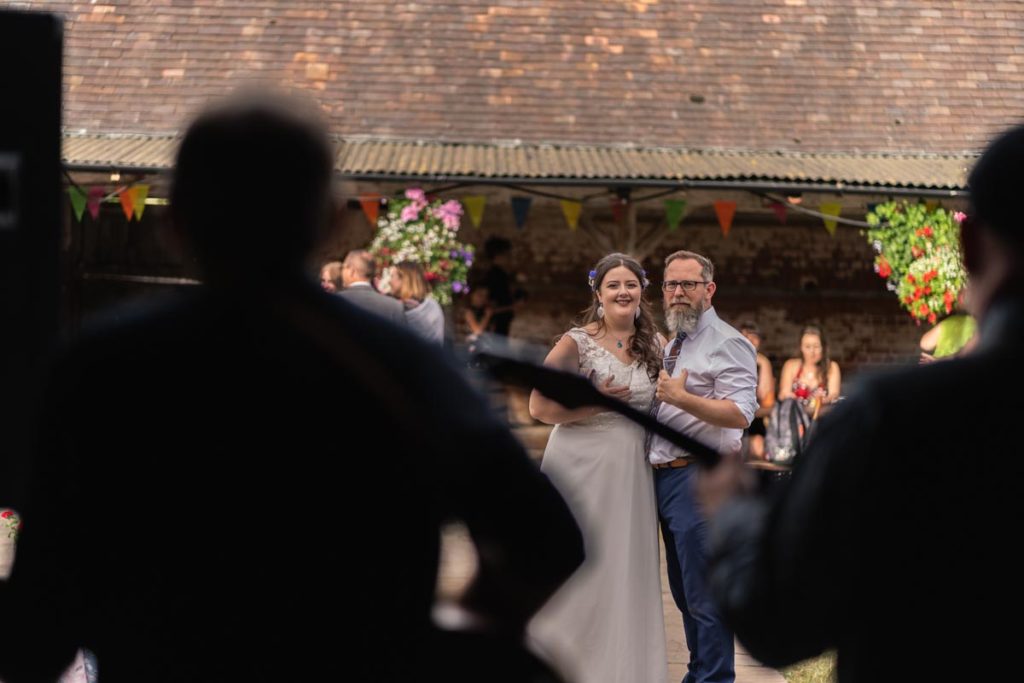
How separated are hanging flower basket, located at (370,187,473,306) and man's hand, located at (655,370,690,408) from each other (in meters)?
8.77

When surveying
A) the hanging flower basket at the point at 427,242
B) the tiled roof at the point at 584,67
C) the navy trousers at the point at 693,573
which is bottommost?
the navy trousers at the point at 693,573

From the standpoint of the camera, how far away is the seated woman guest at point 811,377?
468 inches

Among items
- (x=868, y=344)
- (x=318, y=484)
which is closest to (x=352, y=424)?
(x=318, y=484)

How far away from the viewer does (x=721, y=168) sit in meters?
16.1

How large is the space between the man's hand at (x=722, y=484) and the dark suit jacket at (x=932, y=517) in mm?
247

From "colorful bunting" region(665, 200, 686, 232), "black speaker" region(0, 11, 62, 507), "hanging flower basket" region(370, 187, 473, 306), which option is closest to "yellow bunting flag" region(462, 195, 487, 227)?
"hanging flower basket" region(370, 187, 473, 306)

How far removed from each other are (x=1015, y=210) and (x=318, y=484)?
111 centimetres

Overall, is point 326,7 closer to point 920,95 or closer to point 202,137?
point 920,95

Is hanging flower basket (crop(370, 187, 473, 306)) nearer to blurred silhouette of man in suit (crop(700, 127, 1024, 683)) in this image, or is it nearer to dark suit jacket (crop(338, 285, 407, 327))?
dark suit jacket (crop(338, 285, 407, 327))

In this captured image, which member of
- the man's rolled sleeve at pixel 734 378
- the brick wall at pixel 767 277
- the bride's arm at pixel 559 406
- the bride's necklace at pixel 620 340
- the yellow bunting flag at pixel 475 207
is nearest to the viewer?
the bride's arm at pixel 559 406

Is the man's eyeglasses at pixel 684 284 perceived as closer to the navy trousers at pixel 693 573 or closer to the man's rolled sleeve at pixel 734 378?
the man's rolled sleeve at pixel 734 378

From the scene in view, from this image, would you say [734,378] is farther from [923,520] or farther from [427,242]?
[427,242]

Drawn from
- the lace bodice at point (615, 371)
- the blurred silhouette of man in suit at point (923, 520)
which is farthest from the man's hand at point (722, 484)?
the lace bodice at point (615, 371)

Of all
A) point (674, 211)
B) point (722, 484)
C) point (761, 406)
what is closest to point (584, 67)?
point (674, 211)
